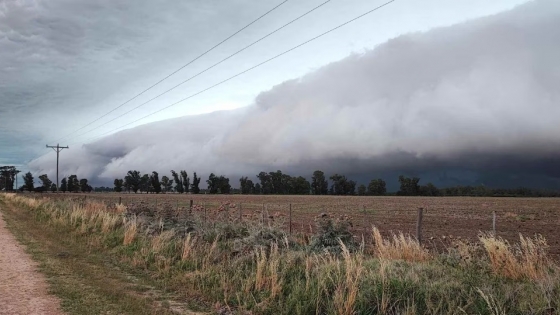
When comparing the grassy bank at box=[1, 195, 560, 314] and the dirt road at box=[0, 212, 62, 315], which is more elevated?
the grassy bank at box=[1, 195, 560, 314]

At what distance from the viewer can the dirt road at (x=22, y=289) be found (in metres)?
7.76

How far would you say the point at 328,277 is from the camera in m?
8.05

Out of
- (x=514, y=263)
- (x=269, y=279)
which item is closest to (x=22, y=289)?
(x=269, y=279)

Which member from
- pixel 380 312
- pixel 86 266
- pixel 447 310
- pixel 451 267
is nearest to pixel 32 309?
pixel 86 266

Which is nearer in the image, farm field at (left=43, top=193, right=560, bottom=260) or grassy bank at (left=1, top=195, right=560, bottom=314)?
grassy bank at (left=1, top=195, right=560, bottom=314)

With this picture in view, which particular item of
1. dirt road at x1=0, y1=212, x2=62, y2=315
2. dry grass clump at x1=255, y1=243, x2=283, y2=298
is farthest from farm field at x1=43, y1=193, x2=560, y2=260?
dirt road at x1=0, y1=212, x2=62, y2=315

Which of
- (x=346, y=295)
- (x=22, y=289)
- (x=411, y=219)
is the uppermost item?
(x=346, y=295)

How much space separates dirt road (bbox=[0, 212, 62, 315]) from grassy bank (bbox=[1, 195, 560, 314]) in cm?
44

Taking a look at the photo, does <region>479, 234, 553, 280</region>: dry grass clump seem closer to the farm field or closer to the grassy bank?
the grassy bank

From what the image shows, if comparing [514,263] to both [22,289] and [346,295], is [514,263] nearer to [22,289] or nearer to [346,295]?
[346,295]

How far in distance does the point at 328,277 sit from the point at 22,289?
21.5 feet

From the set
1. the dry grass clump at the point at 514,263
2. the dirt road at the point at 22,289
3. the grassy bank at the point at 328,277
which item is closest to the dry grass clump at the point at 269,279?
the grassy bank at the point at 328,277

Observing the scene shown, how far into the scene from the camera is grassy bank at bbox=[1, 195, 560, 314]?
22.8 ft

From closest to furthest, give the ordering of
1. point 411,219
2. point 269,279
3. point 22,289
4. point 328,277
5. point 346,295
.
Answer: point 346,295 → point 328,277 → point 269,279 → point 22,289 → point 411,219
